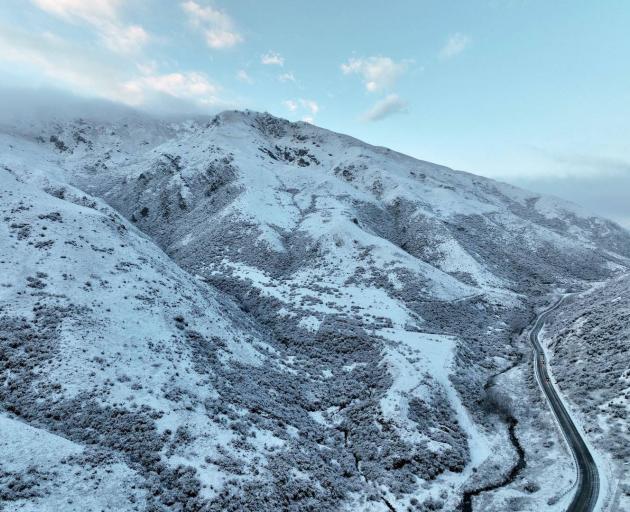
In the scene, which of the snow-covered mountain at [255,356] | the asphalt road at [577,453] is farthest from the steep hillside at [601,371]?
the snow-covered mountain at [255,356]

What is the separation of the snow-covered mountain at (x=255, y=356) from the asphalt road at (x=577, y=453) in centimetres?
122

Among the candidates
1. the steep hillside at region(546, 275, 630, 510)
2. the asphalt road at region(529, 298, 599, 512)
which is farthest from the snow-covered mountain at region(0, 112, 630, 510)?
the steep hillside at region(546, 275, 630, 510)

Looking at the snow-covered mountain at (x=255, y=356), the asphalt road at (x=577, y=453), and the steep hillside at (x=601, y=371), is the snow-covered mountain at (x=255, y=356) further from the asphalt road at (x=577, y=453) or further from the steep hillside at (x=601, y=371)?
the steep hillside at (x=601, y=371)

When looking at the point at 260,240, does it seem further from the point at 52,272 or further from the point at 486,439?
the point at 486,439

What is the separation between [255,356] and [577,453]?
31.8 m

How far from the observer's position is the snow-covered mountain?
24.6 m

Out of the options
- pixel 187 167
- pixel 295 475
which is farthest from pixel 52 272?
pixel 187 167

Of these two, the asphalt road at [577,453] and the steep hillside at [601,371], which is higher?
the steep hillside at [601,371]

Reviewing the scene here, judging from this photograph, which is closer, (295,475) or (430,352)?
(295,475)

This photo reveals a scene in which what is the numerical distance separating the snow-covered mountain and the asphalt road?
4.01 ft

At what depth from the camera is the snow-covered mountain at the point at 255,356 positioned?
A: 24.6m

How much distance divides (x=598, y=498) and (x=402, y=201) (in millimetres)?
96929

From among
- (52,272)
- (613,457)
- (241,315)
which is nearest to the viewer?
(613,457)

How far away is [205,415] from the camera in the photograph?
97.3 feet
